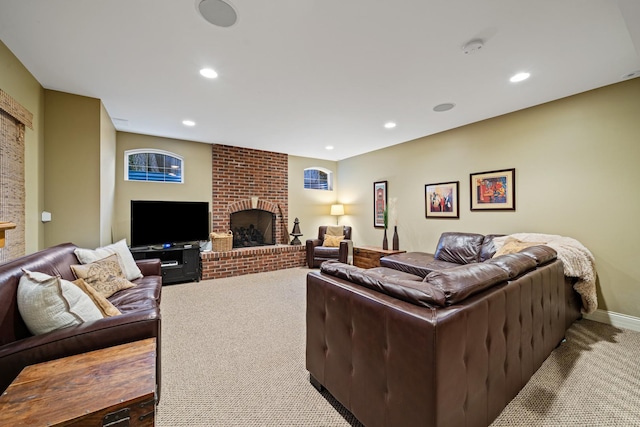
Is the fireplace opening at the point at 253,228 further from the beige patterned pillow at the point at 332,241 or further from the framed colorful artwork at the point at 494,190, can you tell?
the framed colorful artwork at the point at 494,190

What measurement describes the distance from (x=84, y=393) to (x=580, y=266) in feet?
12.2

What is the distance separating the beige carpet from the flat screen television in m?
1.87

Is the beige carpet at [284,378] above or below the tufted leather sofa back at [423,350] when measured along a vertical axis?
below

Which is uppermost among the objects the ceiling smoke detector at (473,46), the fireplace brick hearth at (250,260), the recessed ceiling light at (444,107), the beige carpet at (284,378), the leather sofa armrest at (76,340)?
the recessed ceiling light at (444,107)

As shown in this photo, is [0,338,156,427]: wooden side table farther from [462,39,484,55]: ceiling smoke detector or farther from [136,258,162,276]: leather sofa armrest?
[462,39,484,55]: ceiling smoke detector

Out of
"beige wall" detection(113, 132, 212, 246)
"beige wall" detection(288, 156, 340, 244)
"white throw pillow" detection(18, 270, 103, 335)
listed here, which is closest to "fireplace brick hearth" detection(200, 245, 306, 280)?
"beige wall" detection(288, 156, 340, 244)

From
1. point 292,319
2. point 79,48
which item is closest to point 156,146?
point 79,48

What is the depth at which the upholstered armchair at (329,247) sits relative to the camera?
17.5 ft

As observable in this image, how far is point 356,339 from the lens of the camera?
137 centimetres

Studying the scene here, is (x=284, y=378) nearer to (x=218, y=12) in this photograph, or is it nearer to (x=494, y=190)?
(x=218, y=12)

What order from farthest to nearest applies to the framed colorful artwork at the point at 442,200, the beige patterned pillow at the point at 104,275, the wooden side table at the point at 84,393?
the framed colorful artwork at the point at 442,200, the beige patterned pillow at the point at 104,275, the wooden side table at the point at 84,393

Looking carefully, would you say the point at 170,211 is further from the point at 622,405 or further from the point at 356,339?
the point at 622,405

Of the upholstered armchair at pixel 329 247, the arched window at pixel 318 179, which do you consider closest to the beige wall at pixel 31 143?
the upholstered armchair at pixel 329 247

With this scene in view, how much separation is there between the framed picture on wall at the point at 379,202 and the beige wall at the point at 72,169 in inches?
181
